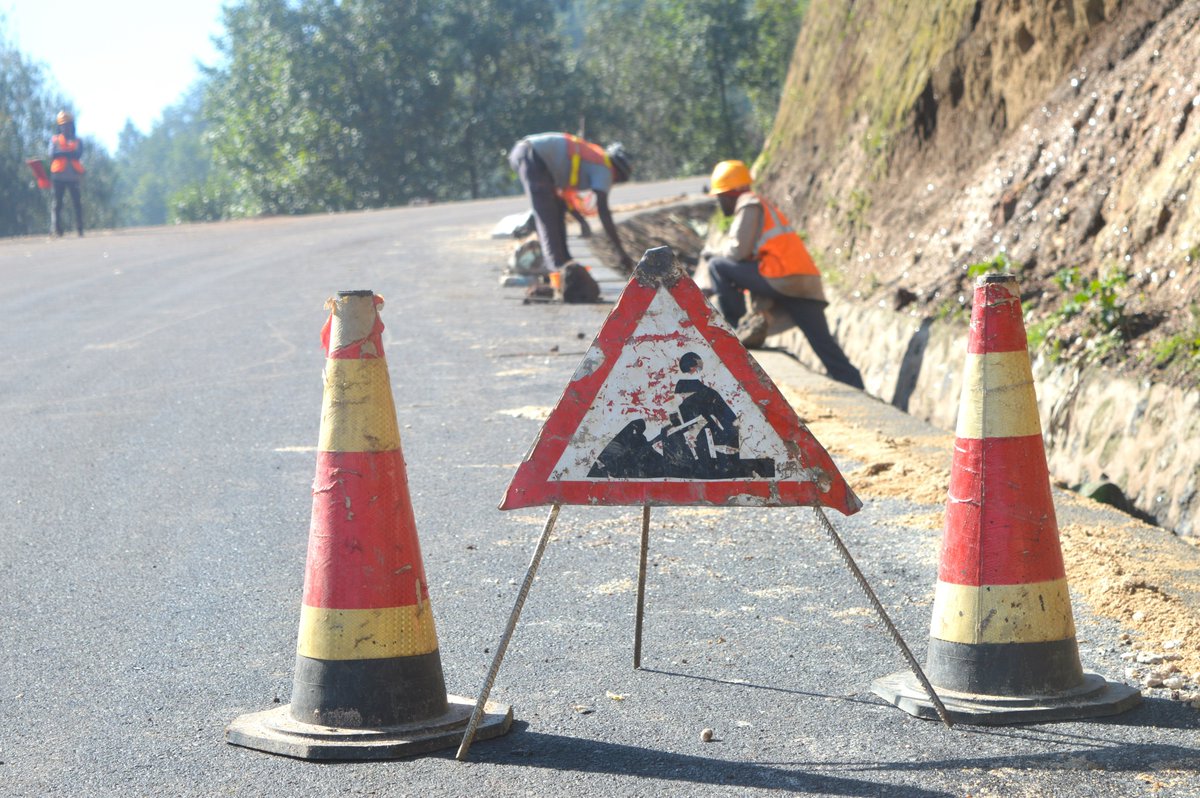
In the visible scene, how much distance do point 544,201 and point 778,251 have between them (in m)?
3.93

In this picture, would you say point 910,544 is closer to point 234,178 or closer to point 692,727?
point 692,727

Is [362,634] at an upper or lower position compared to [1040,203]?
lower

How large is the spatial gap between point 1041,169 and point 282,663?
7751mm

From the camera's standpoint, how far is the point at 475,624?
480 cm

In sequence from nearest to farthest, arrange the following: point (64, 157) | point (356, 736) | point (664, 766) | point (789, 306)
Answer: point (664, 766)
point (356, 736)
point (789, 306)
point (64, 157)

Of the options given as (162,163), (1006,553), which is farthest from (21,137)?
(162,163)

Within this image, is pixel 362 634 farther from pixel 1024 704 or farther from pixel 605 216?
pixel 605 216

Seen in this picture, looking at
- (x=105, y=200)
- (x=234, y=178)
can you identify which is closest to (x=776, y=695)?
(x=234, y=178)

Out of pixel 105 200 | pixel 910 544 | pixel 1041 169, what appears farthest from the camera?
pixel 105 200

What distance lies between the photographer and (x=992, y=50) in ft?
41.0

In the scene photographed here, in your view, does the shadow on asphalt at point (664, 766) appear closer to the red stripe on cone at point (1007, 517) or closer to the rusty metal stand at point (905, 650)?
the rusty metal stand at point (905, 650)

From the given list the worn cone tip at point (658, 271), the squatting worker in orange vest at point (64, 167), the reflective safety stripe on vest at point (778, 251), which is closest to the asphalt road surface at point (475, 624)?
the worn cone tip at point (658, 271)

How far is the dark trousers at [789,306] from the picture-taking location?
10.9 meters

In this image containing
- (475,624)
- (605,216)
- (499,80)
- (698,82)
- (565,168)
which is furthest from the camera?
(698,82)
